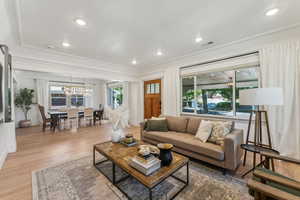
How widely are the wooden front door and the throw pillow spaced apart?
1890 mm

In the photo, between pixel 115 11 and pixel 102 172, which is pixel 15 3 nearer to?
pixel 115 11

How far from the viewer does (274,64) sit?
104 inches

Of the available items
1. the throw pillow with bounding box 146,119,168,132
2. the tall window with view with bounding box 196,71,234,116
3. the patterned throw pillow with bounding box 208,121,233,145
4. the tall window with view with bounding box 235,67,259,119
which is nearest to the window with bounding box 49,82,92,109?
the throw pillow with bounding box 146,119,168,132

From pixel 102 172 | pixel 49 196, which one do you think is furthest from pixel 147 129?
pixel 49 196

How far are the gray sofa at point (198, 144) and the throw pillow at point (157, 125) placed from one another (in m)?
0.12

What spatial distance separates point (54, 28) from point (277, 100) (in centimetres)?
400

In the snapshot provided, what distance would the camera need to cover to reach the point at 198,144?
2283mm

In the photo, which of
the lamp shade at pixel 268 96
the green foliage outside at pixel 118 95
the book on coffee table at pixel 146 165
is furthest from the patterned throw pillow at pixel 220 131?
the green foliage outside at pixel 118 95

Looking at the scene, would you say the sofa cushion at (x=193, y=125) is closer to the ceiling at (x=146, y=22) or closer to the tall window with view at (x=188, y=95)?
the tall window with view at (x=188, y=95)

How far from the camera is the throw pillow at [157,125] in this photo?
319cm

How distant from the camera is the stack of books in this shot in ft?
4.75

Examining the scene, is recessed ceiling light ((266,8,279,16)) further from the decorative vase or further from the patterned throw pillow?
the decorative vase

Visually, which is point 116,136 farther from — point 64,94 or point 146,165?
point 64,94

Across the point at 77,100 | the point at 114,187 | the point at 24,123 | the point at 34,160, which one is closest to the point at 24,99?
the point at 24,123
